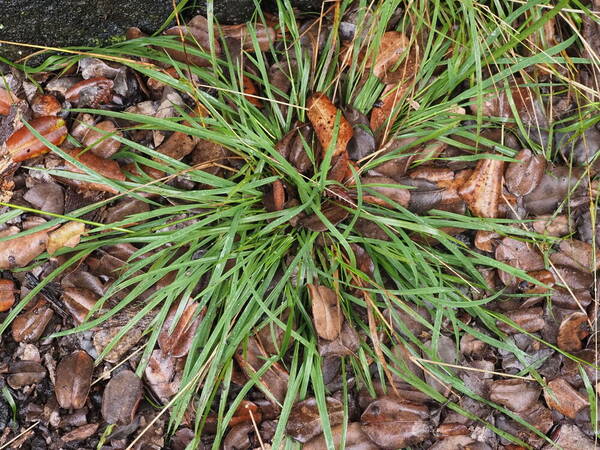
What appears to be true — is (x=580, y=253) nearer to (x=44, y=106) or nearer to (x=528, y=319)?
(x=528, y=319)

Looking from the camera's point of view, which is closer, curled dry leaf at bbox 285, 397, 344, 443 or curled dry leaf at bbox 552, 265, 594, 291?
curled dry leaf at bbox 285, 397, 344, 443

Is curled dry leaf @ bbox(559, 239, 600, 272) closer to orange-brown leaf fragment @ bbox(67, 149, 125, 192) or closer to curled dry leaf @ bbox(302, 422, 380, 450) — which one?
curled dry leaf @ bbox(302, 422, 380, 450)

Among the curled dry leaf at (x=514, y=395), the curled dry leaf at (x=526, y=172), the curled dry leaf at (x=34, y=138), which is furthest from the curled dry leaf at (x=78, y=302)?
the curled dry leaf at (x=526, y=172)

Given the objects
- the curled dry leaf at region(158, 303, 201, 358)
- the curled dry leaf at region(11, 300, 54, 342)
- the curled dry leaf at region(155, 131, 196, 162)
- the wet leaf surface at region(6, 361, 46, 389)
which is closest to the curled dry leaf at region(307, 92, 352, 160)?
the curled dry leaf at region(155, 131, 196, 162)

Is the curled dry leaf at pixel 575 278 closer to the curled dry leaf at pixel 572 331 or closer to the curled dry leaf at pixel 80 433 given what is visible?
the curled dry leaf at pixel 572 331

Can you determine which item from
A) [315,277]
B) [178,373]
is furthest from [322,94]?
[178,373]

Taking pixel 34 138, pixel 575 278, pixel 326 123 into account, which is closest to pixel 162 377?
pixel 34 138

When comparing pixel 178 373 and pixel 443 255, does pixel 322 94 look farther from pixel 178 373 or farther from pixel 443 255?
pixel 178 373
